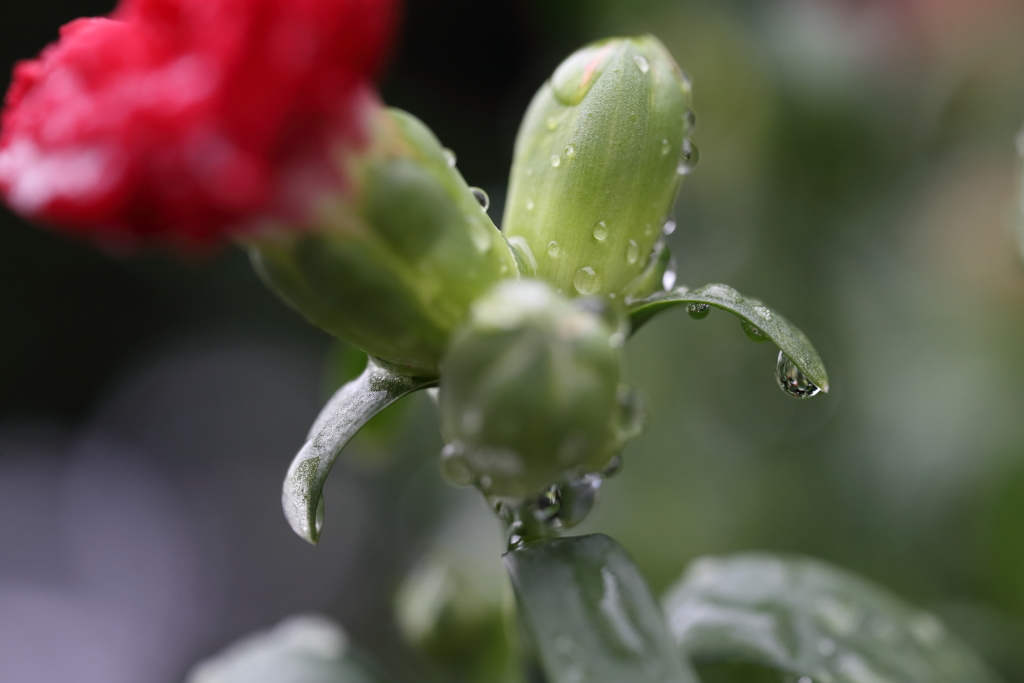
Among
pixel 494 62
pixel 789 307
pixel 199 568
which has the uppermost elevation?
pixel 494 62

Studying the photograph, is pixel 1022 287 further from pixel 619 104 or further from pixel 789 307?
pixel 619 104

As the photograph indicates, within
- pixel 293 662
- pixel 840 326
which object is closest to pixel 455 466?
pixel 293 662

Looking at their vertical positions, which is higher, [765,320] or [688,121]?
[688,121]

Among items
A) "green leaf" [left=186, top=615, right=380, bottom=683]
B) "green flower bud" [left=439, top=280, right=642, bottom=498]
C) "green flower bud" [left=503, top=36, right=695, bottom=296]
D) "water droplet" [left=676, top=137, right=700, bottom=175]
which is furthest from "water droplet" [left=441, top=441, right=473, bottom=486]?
"green leaf" [left=186, top=615, right=380, bottom=683]

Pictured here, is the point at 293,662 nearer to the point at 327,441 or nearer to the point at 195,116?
the point at 327,441

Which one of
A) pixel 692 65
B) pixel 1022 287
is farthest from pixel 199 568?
pixel 1022 287

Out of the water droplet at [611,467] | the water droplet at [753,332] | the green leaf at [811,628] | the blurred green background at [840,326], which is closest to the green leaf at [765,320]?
the water droplet at [753,332]
